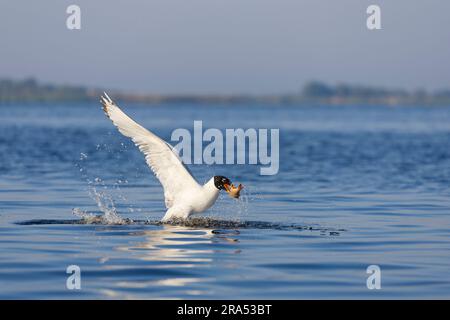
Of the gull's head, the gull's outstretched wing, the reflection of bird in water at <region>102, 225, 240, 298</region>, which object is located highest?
the gull's outstretched wing

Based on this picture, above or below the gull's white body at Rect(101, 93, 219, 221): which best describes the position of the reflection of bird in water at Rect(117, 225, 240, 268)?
below

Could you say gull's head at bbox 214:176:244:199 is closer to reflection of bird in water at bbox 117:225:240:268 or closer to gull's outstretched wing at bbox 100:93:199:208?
gull's outstretched wing at bbox 100:93:199:208

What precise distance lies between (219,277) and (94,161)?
2745cm

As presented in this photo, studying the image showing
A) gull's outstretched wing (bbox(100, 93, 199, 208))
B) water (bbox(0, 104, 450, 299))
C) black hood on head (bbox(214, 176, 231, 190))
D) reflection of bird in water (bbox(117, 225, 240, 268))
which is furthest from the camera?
gull's outstretched wing (bbox(100, 93, 199, 208))

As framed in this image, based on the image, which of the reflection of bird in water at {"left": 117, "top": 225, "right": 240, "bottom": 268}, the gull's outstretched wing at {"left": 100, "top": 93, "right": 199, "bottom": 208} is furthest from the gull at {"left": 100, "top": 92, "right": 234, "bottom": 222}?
the reflection of bird in water at {"left": 117, "top": 225, "right": 240, "bottom": 268}

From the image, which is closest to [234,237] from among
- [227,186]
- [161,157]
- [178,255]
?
[227,186]

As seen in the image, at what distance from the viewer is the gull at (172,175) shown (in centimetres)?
1950

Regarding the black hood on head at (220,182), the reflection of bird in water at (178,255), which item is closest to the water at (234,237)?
the reflection of bird in water at (178,255)

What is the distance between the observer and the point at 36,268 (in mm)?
15094

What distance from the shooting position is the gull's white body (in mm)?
19531

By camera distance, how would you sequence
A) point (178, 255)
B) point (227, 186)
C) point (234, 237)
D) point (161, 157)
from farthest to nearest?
1. point (161, 157)
2. point (227, 186)
3. point (234, 237)
4. point (178, 255)

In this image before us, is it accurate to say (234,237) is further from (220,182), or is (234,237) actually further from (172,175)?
(172,175)

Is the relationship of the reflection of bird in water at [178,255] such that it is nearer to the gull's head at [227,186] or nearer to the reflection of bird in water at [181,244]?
the reflection of bird in water at [181,244]

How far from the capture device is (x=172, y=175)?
19.9m
